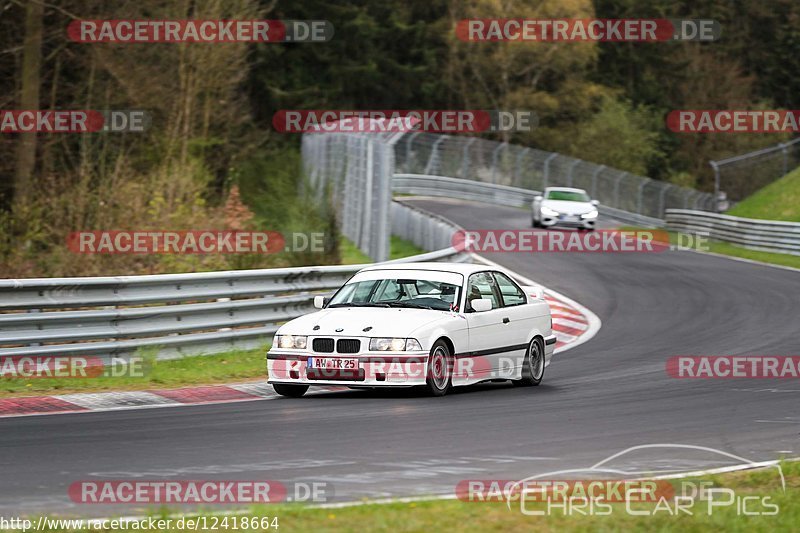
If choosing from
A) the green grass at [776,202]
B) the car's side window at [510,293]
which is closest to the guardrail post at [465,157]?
the green grass at [776,202]

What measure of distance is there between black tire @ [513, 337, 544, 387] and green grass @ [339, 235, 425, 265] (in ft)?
33.4

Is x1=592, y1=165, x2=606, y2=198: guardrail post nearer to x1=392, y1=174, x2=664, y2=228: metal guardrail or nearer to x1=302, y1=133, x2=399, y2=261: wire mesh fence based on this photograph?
x1=392, y1=174, x2=664, y2=228: metal guardrail

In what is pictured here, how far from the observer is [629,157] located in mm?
73562

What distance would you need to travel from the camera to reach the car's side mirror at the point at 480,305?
536 inches

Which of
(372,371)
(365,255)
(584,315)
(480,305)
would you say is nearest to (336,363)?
(372,371)

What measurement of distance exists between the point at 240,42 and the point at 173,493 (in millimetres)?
27776

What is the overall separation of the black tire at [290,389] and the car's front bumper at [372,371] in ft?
0.98

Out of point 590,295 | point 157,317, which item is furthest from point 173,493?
point 590,295

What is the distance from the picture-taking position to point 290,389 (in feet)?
43.5

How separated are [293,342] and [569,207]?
1095 inches

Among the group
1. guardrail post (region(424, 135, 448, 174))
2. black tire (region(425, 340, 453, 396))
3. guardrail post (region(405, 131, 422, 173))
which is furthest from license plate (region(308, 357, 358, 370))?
guardrail post (region(405, 131, 422, 173))

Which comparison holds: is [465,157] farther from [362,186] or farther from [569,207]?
[362,186]

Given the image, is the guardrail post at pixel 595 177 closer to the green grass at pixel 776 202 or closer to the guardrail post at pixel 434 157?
the guardrail post at pixel 434 157

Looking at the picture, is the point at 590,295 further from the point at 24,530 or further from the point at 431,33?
the point at 431,33
